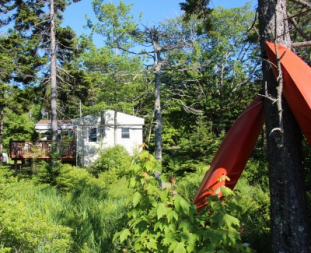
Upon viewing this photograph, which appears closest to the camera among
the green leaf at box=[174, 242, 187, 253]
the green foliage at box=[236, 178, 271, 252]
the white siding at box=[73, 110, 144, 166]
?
the green leaf at box=[174, 242, 187, 253]

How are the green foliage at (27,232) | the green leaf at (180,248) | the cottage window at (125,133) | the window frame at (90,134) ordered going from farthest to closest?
the cottage window at (125,133) < the window frame at (90,134) < the green foliage at (27,232) < the green leaf at (180,248)

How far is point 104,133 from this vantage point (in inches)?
907

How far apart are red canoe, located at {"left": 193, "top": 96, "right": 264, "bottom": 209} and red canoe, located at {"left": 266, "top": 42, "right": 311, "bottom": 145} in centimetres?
64

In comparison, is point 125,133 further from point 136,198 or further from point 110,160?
point 136,198

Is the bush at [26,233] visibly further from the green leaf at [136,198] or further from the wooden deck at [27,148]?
the wooden deck at [27,148]

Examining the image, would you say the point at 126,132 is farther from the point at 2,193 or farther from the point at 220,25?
A: the point at 2,193

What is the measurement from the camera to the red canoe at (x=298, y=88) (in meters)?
3.47

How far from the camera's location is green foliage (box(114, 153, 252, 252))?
106 inches

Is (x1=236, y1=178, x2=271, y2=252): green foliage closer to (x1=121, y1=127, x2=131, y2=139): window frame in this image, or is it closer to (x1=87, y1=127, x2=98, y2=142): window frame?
(x1=121, y1=127, x2=131, y2=139): window frame

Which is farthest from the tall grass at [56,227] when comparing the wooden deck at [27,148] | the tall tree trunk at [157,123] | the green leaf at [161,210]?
the wooden deck at [27,148]

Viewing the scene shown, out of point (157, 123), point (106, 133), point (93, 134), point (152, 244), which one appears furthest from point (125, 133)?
point (152, 244)

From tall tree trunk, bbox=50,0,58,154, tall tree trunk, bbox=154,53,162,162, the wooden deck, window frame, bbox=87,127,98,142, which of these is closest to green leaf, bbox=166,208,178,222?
tall tree trunk, bbox=154,53,162,162

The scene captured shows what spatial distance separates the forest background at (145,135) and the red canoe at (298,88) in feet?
1.32

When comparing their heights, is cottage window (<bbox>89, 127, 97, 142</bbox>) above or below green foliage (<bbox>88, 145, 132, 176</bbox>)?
above
